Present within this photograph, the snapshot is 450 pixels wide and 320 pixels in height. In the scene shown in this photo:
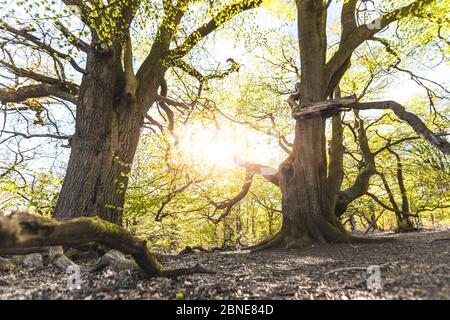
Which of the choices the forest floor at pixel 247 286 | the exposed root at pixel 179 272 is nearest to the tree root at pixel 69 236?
the exposed root at pixel 179 272

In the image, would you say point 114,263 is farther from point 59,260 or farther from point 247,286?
point 247,286

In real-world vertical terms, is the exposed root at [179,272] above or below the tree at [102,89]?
below

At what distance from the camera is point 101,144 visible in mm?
4492

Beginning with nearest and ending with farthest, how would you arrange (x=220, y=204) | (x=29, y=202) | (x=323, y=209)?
(x=29, y=202) → (x=323, y=209) → (x=220, y=204)

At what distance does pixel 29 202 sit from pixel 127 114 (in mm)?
2606

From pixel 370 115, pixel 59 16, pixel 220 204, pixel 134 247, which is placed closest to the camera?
pixel 134 247

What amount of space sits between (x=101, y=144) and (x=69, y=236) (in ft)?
11.2

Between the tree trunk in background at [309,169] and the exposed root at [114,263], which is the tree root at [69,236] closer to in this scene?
the exposed root at [114,263]

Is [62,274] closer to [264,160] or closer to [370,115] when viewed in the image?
[264,160]

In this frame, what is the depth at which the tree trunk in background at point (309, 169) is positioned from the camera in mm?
5371

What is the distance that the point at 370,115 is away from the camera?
12.9 m

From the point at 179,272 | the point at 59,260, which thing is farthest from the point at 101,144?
the point at 179,272

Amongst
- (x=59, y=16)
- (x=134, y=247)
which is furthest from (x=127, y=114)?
(x=134, y=247)

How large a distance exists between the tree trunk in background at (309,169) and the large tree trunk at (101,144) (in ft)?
11.9
